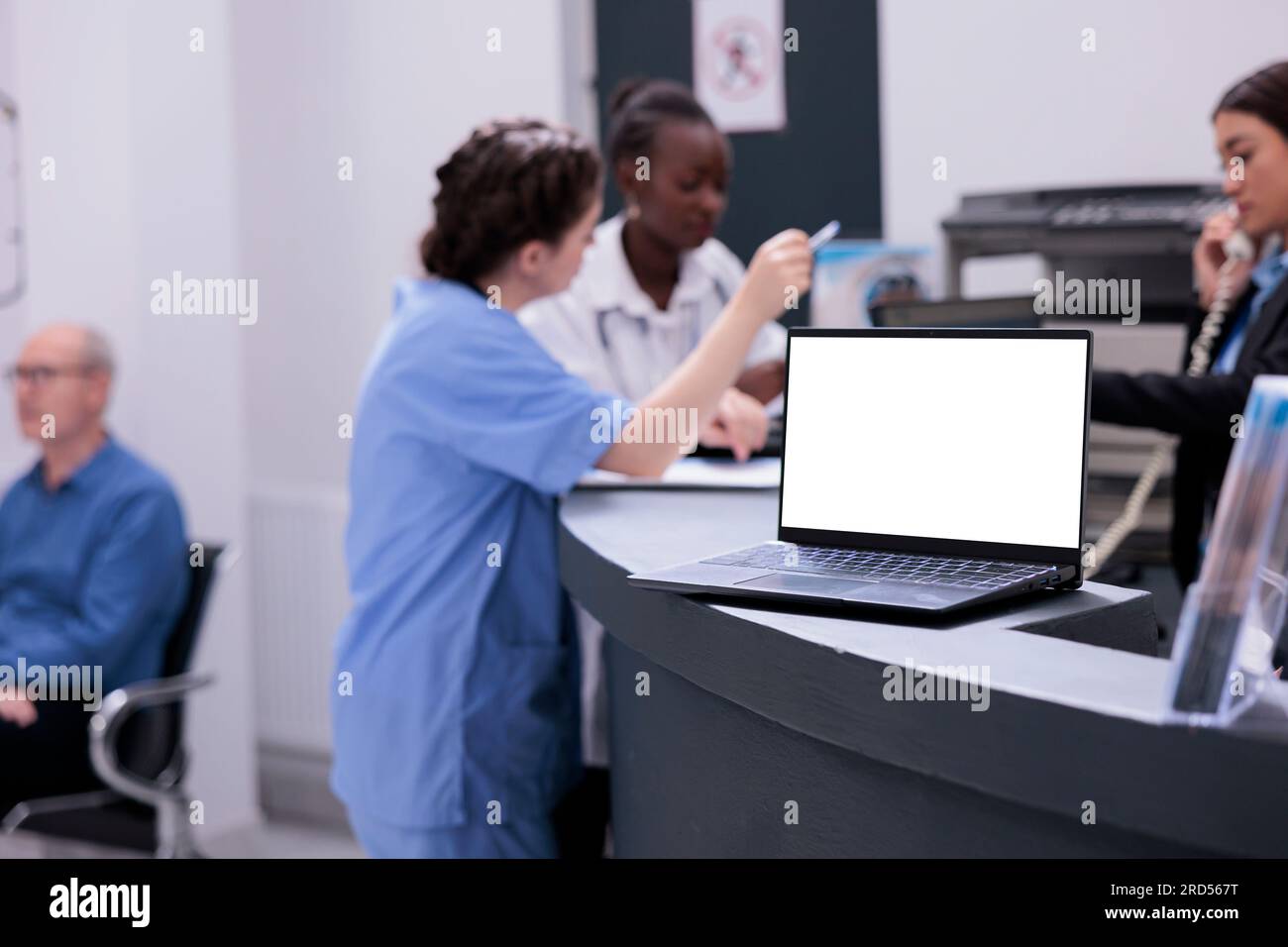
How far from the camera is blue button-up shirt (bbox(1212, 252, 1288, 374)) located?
2.44 metres

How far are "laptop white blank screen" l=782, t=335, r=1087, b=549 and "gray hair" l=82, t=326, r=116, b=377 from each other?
2.65 meters

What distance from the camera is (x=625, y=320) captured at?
2805mm

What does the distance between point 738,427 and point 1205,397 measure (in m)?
0.75

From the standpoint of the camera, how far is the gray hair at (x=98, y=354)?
361 cm

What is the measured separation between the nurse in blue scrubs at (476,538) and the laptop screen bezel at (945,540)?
1.46ft

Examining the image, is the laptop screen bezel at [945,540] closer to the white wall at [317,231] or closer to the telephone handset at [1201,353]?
the telephone handset at [1201,353]

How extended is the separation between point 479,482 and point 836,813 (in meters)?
0.85

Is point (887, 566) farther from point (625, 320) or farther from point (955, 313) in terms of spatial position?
point (625, 320)

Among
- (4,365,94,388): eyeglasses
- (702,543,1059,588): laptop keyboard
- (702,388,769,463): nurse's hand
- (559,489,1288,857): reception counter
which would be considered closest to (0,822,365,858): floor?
(4,365,94,388): eyeglasses

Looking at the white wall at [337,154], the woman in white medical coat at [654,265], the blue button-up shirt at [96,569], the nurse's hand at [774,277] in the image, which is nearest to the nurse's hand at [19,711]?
the blue button-up shirt at [96,569]

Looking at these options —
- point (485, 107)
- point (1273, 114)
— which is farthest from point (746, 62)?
point (1273, 114)

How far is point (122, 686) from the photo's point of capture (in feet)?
10.9

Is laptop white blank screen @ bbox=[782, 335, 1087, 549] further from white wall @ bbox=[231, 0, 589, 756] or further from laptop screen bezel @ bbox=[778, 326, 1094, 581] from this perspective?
white wall @ bbox=[231, 0, 589, 756]
